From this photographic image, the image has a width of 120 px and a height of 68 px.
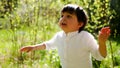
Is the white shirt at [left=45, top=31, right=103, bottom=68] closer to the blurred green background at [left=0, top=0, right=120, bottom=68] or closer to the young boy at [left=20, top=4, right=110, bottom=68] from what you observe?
the young boy at [left=20, top=4, right=110, bottom=68]

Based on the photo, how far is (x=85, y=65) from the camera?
2908 millimetres

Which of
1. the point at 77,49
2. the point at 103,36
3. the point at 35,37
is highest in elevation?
the point at 103,36

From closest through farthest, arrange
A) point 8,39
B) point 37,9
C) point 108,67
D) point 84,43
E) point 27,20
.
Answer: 1. point 84,43
2. point 108,67
3. point 37,9
4. point 27,20
5. point 8,39

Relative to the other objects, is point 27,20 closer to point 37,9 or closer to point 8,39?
point 37,9

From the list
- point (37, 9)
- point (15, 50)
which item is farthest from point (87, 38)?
point (15, 50)

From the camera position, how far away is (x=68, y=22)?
288cm

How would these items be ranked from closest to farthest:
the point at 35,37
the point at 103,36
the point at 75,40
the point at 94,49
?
1. the point at 103,36
2. the point at 94,49
3. the point at 75,40
4. the point at 35,37

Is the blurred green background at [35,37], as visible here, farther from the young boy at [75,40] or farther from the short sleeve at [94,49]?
the short sleeve at [94,49]

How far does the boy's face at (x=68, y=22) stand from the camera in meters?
2.88

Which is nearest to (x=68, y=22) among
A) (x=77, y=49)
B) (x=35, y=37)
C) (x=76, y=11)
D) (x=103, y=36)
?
(x=76, y=11)

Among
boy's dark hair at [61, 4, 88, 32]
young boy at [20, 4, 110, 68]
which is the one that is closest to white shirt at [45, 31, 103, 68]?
young boy at [20, 4, 110, 68]

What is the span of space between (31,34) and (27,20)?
0.30 metres

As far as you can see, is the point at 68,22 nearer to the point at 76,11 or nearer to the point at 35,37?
the point at 76,11

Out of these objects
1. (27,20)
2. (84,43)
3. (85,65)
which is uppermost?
(84,43)
